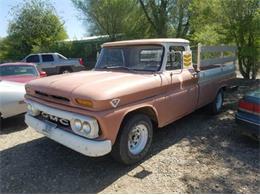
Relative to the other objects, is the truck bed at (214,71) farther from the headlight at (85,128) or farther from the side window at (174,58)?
the headlight at (85,128)

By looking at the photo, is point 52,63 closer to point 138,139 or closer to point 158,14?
point 158,14

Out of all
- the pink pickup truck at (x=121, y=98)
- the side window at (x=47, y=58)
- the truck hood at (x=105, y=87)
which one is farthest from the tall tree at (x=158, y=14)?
the truck hood at (x=105, y=87)

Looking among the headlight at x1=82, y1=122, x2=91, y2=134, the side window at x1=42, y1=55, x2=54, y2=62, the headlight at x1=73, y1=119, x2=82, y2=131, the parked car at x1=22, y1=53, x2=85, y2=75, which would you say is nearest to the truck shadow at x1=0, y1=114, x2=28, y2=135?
the headlight at x1=73, y1=119, x2=82, y2=131

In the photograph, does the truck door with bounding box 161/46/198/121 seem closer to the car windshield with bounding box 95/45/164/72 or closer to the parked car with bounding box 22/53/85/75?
the car windshield with bounding box 95/45/164/72

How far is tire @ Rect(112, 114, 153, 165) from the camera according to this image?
3.71 metres

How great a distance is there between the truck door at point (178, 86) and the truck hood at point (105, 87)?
1.21 feet

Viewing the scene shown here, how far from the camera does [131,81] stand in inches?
154

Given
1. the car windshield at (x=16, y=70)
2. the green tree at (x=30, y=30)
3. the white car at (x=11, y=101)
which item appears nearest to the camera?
the white car at (x=11, y=101)

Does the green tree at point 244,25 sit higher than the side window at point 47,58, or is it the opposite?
the green tree at point 244,25

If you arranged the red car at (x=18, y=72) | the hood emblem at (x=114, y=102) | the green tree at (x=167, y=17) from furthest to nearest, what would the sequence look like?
the green tree at (x=167, y=17), the red car at (x=18, y=72), the hood emblem at (x=114, y=102)

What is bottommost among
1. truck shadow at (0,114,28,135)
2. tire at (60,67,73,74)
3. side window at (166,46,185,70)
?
truck shadow at (0,114,28,135)

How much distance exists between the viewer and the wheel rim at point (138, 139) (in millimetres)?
4000

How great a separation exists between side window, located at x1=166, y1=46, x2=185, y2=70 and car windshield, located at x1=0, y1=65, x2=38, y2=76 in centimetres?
458

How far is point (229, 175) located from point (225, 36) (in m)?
7.49
